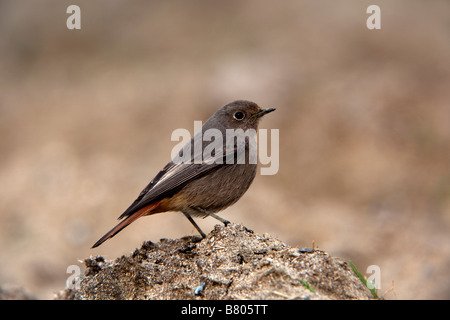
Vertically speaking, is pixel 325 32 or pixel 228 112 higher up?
pixel 325 32

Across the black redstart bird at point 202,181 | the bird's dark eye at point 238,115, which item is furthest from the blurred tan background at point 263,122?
the black redstart bird at point 202,181

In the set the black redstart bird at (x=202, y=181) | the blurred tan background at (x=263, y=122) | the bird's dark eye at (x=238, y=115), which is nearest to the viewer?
Answer: the black redstart bird at (x=202, y=181)

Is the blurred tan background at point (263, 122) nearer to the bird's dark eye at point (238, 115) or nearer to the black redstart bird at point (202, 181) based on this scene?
the bird's dark eye at point (238, 115)

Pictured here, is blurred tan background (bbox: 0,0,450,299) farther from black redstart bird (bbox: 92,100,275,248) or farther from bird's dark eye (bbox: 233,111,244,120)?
black redstart bird (bbox: 92,100,275,248)

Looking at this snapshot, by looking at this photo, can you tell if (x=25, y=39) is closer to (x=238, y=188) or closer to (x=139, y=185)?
(x=139, y=185)

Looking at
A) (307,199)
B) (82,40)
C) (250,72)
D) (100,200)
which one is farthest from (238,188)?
(82,40)

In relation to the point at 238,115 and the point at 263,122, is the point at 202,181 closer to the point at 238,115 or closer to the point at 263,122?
the point at 238,115

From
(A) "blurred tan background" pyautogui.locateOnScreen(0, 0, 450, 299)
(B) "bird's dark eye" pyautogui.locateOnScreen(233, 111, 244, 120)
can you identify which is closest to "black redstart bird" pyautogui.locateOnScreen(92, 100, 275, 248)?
(B) "bird's dark eye" pyautogui.locateOnScreen(233, 111, 244, 120)

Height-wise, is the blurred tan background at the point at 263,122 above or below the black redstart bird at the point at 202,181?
above
